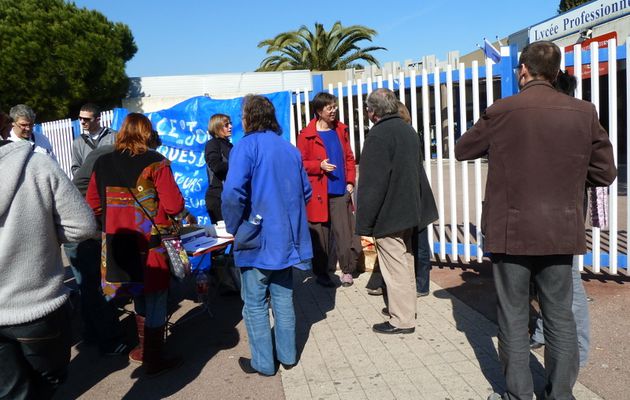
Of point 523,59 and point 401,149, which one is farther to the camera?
point 401,149

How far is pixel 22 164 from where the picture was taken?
7.24 feet

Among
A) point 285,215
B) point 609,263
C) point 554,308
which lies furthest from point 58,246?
point 609,263

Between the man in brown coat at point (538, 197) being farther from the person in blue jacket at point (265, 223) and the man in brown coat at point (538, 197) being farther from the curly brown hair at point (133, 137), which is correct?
the curly brown hair at point (133, 137)

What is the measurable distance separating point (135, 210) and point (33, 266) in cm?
138

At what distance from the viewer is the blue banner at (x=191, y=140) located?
672 centimetres

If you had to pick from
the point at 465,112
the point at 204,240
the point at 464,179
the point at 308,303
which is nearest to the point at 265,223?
the point at 204,240

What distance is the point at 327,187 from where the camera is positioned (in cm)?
568

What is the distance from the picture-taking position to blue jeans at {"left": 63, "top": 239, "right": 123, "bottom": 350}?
4359 mm

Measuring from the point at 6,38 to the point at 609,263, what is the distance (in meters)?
25.4

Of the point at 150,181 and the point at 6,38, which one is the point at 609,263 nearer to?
the point at 150,181

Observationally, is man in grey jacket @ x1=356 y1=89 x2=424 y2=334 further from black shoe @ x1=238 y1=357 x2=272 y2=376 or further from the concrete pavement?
black shoe @ x1=238 y1=357 x2=272 y2=376

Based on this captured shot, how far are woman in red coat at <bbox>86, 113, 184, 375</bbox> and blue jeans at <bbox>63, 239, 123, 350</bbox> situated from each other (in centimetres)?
70

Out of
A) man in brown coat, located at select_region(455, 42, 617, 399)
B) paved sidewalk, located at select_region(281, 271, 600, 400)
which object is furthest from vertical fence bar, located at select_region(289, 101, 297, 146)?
man in brown coat, located at select_region(455, 42, 617, 399)

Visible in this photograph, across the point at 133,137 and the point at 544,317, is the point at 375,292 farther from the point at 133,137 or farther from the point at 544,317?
the point at 133,137
